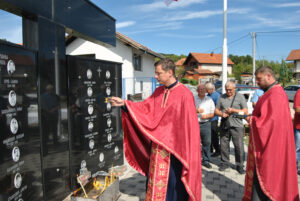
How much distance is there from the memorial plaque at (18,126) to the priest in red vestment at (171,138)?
1.04 meters

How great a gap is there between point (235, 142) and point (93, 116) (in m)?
2.96

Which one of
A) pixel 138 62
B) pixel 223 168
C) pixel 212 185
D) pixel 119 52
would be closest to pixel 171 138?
pixel 212 185

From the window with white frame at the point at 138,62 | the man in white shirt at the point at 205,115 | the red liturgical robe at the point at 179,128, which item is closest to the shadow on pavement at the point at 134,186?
the red liturgical robe at the point at 179,128

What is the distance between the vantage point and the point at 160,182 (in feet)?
10.6

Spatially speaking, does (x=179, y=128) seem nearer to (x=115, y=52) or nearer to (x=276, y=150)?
(x=276, y=150)

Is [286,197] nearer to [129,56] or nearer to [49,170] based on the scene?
[49,170]

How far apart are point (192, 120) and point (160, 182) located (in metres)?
0.89

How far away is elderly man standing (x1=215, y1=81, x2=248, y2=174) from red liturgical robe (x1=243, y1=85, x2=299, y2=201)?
1894 millimetres

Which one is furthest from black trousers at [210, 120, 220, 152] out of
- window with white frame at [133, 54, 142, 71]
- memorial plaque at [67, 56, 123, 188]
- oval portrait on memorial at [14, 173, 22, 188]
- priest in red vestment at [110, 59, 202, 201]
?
window with white frame at [133, 54, 142, 71]

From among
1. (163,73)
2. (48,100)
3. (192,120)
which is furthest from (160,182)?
(48,100)

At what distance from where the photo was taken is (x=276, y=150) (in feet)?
10.3

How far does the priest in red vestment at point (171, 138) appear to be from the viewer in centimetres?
306

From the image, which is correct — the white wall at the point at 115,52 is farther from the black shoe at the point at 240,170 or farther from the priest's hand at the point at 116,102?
the priest's hand at the point at 116,102

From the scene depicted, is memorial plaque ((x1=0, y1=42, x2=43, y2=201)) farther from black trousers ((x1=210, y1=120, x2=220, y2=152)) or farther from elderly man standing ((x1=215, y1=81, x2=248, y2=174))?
black trousers ((x1=210, y1=120, x2=220, y2=152))
